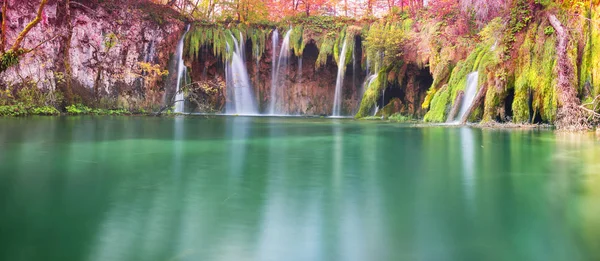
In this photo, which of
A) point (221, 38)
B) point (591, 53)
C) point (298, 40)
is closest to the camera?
point (591, 53)

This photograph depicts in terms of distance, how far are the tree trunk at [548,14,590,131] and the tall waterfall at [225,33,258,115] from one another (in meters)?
17.7

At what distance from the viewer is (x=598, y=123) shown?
11414mm

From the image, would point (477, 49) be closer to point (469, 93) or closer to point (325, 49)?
point (469, 93)

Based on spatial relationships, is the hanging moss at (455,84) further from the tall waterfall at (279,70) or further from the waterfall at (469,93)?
the tall waterfall at (279,70)

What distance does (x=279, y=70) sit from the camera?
29.0 m

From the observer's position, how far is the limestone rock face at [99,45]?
2102 centimetres

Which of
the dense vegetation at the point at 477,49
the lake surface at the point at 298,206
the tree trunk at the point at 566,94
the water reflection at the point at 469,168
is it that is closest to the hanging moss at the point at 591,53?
the dense vegetation at the point at 477,49

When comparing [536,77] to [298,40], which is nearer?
[536,77]

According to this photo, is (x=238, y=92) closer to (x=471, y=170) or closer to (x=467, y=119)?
(x=467, y=119)

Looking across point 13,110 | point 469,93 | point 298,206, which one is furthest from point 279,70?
point 298,206

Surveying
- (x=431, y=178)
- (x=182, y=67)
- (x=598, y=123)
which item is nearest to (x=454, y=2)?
(x=598, y=123)

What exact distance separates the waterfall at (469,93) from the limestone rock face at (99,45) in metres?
15.3

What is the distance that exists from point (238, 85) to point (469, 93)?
16192 mm

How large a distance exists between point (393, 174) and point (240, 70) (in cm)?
2337
